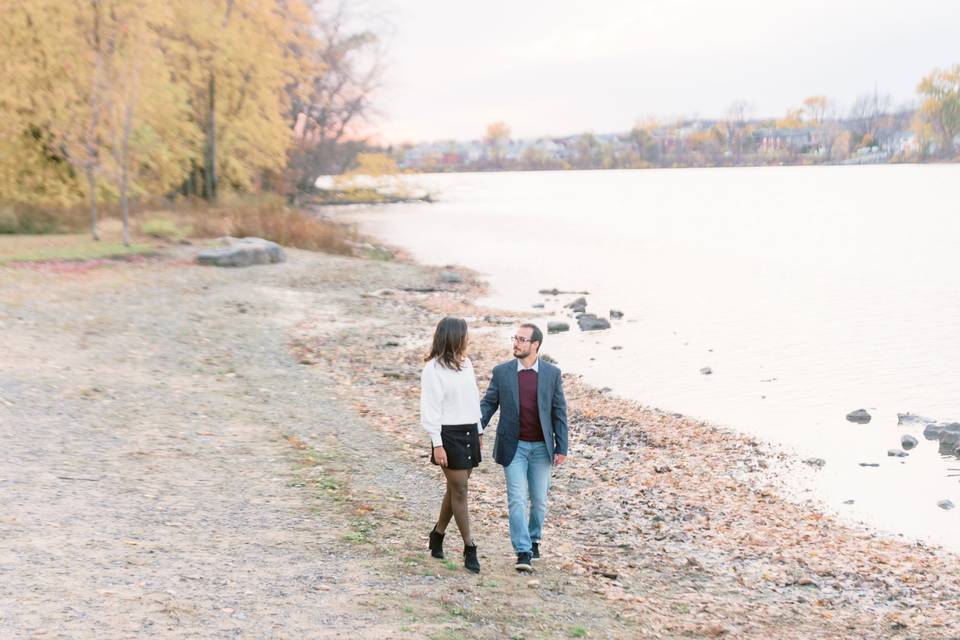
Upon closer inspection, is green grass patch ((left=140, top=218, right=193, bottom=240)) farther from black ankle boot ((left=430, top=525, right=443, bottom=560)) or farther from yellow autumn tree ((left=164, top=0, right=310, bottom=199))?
black ankle boot ((left=430, top=525, right=443, bottom=560))

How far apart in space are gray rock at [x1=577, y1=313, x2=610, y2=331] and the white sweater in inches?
718

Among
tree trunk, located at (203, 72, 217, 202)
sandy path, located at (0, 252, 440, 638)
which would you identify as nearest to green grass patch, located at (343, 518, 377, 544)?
sandy path, located at (0, 252, 440, 638)

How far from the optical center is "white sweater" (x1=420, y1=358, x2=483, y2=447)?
6.89 meters

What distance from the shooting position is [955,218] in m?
69.1

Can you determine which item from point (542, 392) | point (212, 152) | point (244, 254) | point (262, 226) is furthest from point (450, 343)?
point (212, 152)

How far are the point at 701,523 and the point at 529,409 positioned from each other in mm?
3938

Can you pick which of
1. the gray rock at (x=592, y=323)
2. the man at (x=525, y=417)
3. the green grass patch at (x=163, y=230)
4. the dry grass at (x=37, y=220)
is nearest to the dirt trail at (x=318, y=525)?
the man at (x=525, y=417)

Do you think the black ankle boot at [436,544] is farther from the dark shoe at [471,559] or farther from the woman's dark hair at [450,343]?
the woman's dark hair at [450,343]

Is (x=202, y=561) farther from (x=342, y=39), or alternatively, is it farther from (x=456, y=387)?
(x=342, y=39)

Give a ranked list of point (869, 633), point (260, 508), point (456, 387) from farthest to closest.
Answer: point (260, 508), point (869, 633), point (456, 387)

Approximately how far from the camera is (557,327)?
24.6 meters

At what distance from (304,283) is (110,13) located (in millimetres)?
10712

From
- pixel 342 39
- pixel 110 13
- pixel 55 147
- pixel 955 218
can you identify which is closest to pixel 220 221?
pixel 55 147

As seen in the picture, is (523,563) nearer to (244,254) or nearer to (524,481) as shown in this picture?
(524,481)
